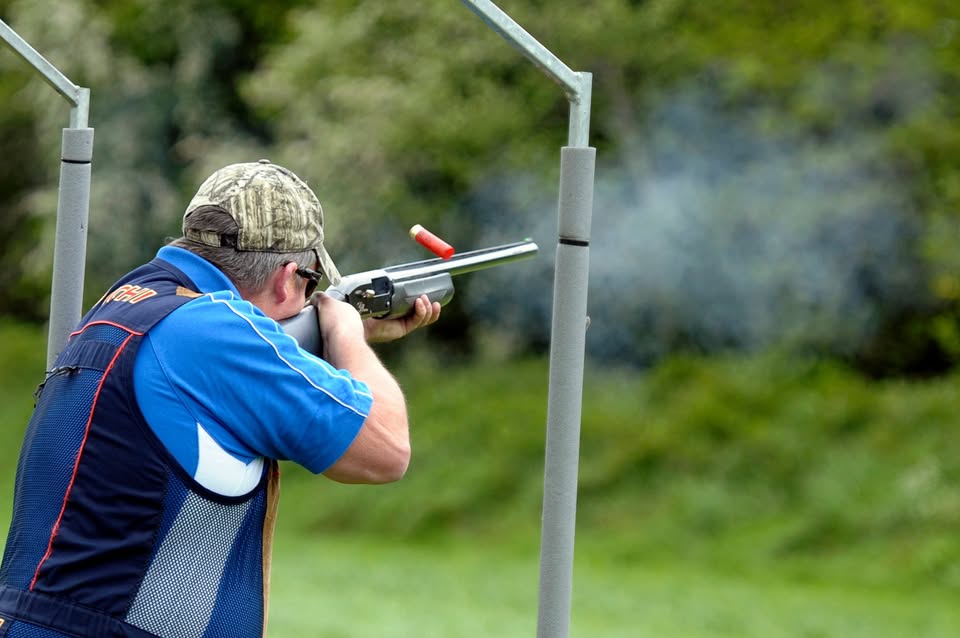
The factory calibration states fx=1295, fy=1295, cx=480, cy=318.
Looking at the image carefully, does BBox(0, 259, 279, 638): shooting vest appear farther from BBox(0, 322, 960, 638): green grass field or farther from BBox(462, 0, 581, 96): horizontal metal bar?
BBox(0, 322, 960, 638): green grass field

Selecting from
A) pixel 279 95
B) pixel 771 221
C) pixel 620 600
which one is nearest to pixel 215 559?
pixel 620 600

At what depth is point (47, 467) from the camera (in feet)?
6.73

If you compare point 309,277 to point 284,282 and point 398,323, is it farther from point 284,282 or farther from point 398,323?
point 398,323

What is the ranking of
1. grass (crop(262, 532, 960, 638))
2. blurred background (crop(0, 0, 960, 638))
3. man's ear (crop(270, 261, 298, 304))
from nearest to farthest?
man's ear (crop(270, 261, 298, 304)), grass (crop(262, 532, 960, 638)), blurred background (crop(0, 0, 960, 638))

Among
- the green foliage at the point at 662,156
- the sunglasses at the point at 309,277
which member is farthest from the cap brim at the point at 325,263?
the green foliage at the point at 662,156

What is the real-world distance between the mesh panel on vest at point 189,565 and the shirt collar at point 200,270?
1.13 ft

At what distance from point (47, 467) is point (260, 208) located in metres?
0.54

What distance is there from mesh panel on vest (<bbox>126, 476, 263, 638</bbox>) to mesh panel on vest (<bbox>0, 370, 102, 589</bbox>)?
0.17 m

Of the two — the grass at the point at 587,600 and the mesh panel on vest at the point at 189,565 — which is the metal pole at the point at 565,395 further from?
the grass at the point at 587,600

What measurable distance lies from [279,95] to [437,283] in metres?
11.1

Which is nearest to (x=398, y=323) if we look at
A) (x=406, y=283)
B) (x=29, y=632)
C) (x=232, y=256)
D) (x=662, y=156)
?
(x=406, y=283)

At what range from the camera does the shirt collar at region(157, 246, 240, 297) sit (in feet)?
7.09

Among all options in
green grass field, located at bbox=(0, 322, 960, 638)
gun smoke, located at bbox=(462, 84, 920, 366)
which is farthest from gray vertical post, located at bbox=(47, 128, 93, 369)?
gun smoke, located at bbox=(462, 84, 920, 366)

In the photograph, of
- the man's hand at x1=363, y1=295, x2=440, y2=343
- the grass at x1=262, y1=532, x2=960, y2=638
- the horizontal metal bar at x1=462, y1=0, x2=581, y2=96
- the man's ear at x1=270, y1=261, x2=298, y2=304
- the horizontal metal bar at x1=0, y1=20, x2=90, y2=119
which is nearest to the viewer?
the horizontal metal bar at x1=462, y1=0, x2=581, y2=96
